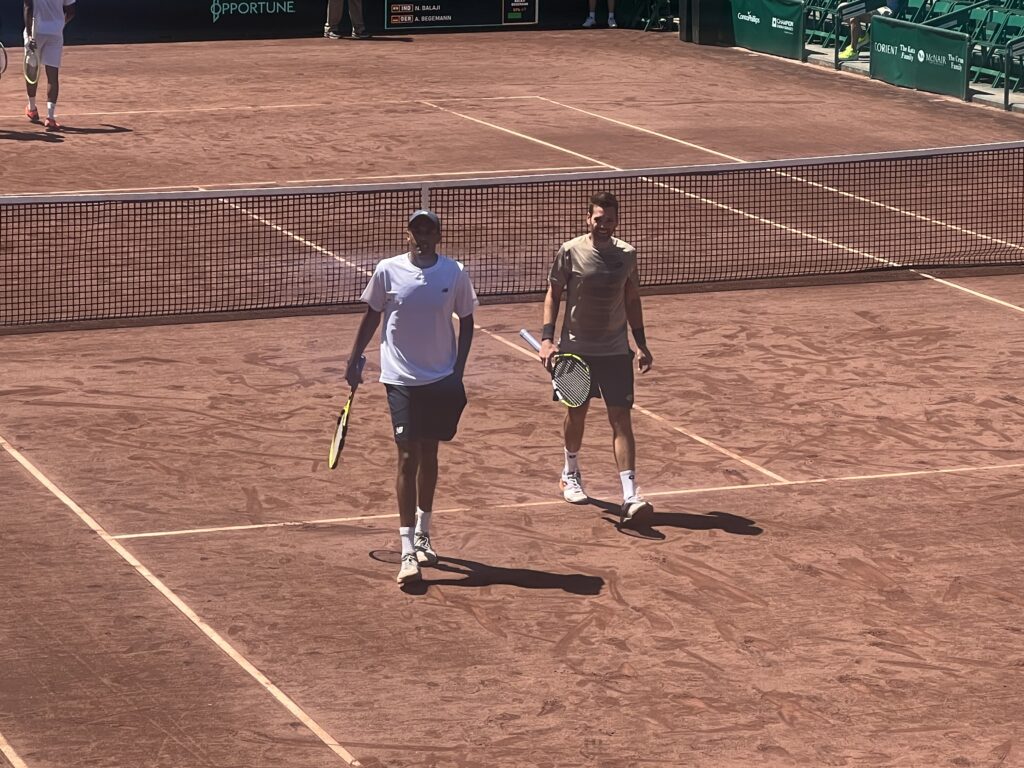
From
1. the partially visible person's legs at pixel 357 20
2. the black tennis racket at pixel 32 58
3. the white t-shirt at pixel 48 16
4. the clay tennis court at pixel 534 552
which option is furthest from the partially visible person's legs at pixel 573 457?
the partially visible person's legs at pixel 357 20

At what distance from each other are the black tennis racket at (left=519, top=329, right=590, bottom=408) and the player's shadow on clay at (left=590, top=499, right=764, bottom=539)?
74 centimetres

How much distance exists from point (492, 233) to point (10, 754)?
12448 mm

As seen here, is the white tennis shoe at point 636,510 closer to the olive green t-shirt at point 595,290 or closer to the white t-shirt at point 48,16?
the olive green t-shirt at point 595,290

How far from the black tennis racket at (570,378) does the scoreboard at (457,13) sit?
91.4ft

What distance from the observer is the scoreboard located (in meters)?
38.1

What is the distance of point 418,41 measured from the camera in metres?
37.3

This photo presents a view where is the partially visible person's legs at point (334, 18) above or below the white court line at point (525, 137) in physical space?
above

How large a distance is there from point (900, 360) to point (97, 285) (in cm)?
733

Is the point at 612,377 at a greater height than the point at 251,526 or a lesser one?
greater

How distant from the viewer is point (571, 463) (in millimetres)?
11570

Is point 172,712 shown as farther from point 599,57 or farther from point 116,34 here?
point 116,34

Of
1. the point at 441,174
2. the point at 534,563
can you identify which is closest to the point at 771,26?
the point at 441,174

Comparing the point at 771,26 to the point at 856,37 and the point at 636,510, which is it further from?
the point at 636,510

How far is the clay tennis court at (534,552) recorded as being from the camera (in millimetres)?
8445
